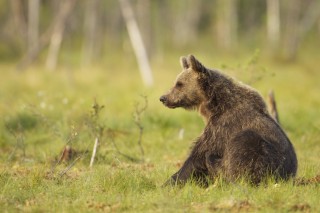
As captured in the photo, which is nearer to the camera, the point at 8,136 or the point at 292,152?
the point at 292,152

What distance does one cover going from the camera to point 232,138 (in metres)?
7.35

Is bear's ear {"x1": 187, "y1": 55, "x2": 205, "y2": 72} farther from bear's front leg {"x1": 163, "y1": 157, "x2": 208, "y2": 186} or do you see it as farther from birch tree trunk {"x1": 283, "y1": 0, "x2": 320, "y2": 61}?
birch tree trunk {"x1": 283, "y1": 0, "x2": 320, "y2": 61}

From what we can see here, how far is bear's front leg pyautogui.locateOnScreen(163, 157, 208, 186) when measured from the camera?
7445 mm

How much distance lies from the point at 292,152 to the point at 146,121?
6313 mm

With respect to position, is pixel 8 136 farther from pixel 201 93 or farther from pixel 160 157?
pixel 201 93

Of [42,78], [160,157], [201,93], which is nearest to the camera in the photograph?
[201,93]

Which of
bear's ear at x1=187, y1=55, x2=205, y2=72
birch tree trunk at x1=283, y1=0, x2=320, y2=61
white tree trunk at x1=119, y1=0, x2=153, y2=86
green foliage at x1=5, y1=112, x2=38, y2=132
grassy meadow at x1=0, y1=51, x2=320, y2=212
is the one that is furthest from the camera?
birch tree trunk at x1=283, y1=0, x2=320, y2=61

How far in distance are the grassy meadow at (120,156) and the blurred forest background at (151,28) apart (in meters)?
8.48

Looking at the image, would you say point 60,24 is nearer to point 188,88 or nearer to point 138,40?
point 138,40

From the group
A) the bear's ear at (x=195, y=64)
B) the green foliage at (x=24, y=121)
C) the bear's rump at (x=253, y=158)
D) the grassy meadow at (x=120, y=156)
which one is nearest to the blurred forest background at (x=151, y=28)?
the grassy meadow at (x=120, y=156)

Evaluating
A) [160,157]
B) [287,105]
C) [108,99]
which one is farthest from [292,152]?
[108,99]

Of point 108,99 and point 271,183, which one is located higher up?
point 108,99

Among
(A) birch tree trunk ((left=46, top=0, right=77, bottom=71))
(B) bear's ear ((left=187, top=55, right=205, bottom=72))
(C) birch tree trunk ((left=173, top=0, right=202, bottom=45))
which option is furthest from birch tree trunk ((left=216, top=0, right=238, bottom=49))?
(B) bear's ear ((left=187, top=55, right=205, bottom=72))

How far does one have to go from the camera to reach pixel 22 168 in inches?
350
